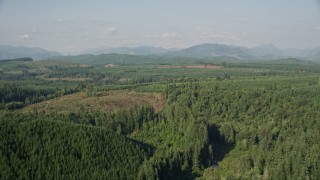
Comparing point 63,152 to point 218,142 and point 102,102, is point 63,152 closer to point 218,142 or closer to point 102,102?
point 218,142

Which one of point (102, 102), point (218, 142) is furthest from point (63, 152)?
point (102, 102)

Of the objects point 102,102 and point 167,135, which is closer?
point 167,135

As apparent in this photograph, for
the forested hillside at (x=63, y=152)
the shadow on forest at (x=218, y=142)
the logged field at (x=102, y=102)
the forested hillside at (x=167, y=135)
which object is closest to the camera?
the forested hillside at (x=63, y=152)

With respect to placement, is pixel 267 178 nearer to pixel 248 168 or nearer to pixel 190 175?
pixel 248 168

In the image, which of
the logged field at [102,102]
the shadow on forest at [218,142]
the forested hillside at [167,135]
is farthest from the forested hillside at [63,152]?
the logged field at [102,102]

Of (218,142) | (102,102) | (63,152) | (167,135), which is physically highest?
(102,102)

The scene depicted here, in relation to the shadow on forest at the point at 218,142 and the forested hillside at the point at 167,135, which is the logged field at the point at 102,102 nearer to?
the forested hillside at the point at 167,135

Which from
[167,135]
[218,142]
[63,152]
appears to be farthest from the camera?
[218,142]

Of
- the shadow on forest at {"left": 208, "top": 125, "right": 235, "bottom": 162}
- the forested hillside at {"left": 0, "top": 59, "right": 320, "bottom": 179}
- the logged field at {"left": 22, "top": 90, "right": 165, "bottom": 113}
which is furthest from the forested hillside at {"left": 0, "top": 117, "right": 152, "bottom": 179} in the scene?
the logged field at {"left": 22, "top": 90, "right": 165, "bottom": 113}
